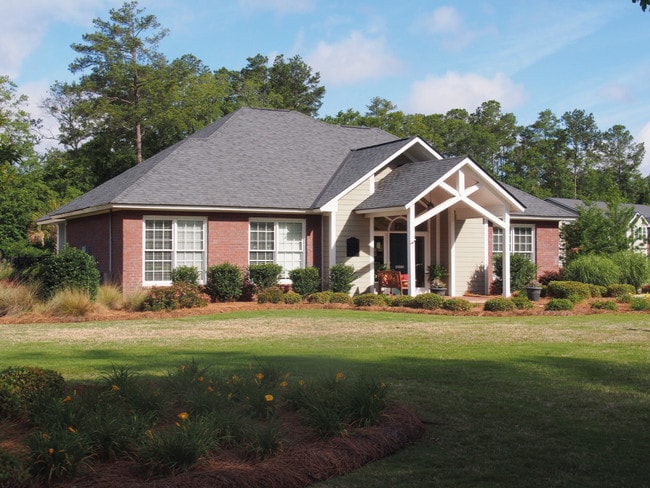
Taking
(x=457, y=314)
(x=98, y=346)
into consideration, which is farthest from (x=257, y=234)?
(x=98, y=346)

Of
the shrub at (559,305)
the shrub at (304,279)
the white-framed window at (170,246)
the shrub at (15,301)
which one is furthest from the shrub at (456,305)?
the shrub at (15,301)

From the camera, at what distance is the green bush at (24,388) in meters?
6.76

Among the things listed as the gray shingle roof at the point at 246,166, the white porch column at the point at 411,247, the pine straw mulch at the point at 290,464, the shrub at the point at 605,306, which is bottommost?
the pine straw mulch at the point at 290,464

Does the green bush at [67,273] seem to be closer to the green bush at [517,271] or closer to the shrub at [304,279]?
the shrub at [304,279]

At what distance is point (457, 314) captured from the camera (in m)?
18.8

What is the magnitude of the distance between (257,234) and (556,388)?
16070 mm

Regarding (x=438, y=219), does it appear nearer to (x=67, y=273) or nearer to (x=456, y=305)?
(x=456, y=305)

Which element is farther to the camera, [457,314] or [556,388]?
[457,314]

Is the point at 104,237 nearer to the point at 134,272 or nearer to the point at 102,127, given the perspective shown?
the point at 134,272

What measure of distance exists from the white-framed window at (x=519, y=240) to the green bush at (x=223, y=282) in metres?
11.5

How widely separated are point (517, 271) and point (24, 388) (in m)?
22.7

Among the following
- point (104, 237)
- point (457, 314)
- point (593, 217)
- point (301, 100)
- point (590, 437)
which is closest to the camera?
point (590, 437)

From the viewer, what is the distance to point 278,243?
23.9m

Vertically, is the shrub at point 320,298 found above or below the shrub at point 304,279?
below
